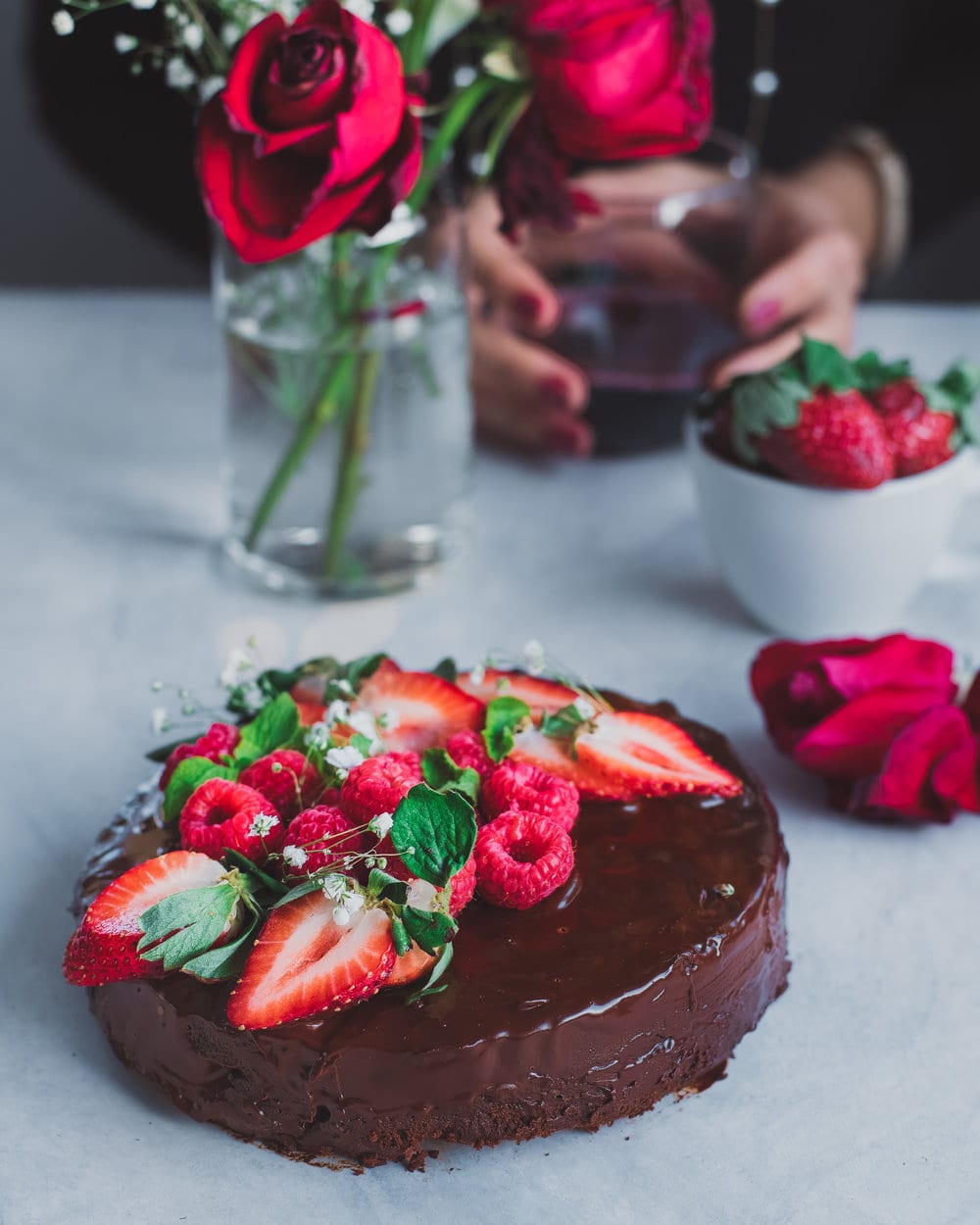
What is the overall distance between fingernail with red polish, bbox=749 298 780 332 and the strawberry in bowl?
1.02 ft

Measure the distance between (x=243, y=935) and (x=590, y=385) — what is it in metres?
0.85

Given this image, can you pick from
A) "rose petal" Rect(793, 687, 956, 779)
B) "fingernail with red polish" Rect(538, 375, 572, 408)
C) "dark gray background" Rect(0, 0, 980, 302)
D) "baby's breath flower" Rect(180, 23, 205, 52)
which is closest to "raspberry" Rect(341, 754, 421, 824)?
"rose petal" Rect(793, 687, 956, 779)

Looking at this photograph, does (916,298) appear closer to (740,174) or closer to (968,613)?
(740,174)

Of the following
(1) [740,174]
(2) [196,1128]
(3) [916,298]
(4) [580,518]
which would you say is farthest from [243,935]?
(3) [916,298]

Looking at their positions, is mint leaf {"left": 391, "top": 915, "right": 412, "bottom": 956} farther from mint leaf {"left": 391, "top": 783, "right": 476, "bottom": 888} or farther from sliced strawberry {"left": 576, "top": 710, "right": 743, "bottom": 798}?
sliced strawberry {"left": 576, "top": 710, "right": 743, "bottom": 798}

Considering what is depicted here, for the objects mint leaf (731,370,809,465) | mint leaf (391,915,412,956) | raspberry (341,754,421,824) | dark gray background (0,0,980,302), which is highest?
mint leaf (731,370,809,465)

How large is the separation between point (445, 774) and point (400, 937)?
133 mm

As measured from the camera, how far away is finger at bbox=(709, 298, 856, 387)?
148 centimetres

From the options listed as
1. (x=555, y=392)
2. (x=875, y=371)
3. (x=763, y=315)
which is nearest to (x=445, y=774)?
(x=875, y=371)

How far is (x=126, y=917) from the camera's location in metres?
0.79

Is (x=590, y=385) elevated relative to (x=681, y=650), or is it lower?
elevated

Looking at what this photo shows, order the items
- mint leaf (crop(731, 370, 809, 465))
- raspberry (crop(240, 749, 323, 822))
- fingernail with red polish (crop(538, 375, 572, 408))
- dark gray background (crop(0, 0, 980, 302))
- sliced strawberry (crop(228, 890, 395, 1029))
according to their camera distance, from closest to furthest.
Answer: sliced strawberry (crop(228, 890, 395, 1029)) < raspberry (crop(240, 749, 323, 822)) < mint leaf (crop(731, 370, 809, 465)) < fingernail with red polish (crop(538, 375, 572, 408)) < dark gray background (crop(0, 0, 980, 302))

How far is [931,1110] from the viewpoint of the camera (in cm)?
83

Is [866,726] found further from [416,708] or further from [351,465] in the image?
[351,465]
